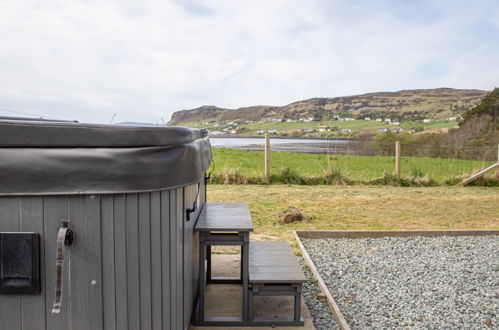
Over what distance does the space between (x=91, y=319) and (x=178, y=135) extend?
1.03 m

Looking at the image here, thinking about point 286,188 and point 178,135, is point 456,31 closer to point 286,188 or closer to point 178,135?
point 286,188

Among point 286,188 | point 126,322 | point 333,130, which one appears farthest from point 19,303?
point 333,130

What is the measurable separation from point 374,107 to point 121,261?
63834 mm

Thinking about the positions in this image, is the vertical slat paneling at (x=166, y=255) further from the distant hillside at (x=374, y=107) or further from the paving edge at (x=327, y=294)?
the distant hillside at (x=374, y=107)

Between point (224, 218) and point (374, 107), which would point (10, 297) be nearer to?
point (224, 218)

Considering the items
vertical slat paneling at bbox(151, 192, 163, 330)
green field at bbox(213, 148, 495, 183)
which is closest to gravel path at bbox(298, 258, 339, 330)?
vertical slat paneling at bbox(151, 192, 163, 330)

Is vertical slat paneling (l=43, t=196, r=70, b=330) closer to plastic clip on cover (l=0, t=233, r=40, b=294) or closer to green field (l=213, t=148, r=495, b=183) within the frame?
plastic clip on cover (l=0, t=233, r=40, b=294)

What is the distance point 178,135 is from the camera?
86.1 inches

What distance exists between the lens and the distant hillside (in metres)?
52.9

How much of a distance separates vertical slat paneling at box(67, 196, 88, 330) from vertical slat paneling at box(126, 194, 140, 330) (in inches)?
8.0

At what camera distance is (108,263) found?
196 centimetres

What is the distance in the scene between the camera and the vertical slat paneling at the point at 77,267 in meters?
1.91

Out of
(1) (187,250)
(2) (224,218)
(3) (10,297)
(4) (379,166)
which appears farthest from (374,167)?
(3) (10,297)

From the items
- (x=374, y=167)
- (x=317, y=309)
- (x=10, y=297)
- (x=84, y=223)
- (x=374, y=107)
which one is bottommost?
(x=317, y=309)
